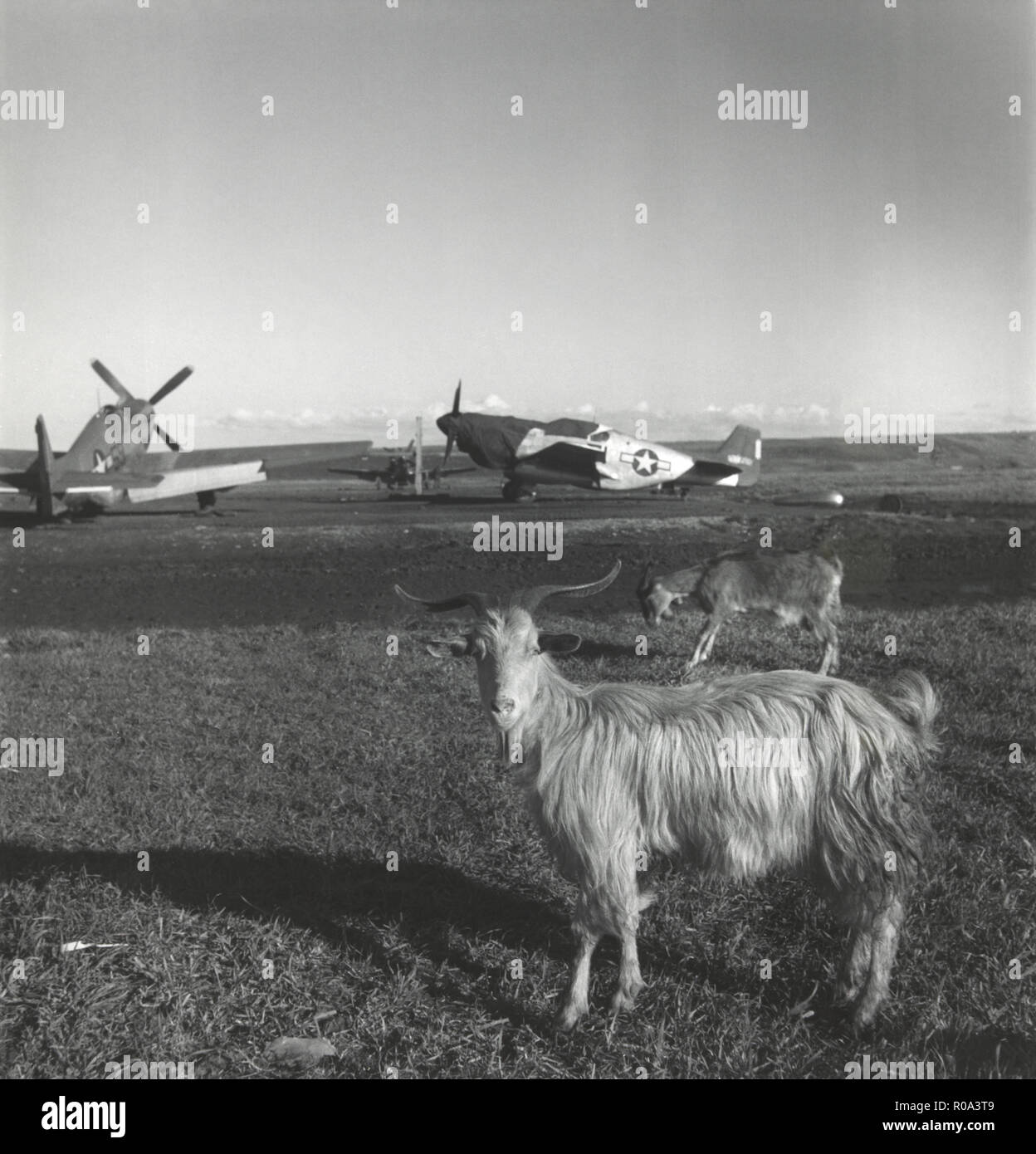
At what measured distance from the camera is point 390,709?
706 cm

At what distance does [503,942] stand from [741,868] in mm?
1175

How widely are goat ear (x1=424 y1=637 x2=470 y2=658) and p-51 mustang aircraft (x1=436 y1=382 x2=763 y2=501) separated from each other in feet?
16.9

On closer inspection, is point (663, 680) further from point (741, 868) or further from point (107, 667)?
point (107, 667)

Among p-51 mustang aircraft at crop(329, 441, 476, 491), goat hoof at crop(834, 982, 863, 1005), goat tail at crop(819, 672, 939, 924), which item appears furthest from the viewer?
p-51 mustang aircraft at crop(329, 441, 476, 491)

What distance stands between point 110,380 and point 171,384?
636 mm

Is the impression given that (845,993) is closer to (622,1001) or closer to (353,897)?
(622,1001)

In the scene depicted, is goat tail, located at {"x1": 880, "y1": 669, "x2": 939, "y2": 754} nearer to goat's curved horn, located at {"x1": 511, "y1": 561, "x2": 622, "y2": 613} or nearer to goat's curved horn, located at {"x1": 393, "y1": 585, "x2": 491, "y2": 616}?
goat's curved horn, located at {"x1": 511, "y1": 561, "x2": 622, "y2": 613}

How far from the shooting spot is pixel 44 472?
10.1 m

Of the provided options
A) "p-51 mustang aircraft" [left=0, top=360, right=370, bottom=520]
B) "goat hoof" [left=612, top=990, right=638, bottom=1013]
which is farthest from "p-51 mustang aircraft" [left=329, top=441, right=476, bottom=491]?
"goat hoof" [left=612, top=990, right=638, bottom=1013]

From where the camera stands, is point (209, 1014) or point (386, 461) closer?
point (209, 1014)

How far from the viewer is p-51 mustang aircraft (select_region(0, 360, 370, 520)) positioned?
9.97 m

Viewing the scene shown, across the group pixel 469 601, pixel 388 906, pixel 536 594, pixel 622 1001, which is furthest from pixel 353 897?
pixel 536 594

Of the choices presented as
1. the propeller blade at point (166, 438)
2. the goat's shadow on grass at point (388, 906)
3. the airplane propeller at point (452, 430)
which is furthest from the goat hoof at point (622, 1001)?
the propeller blade at point (166, 438)
